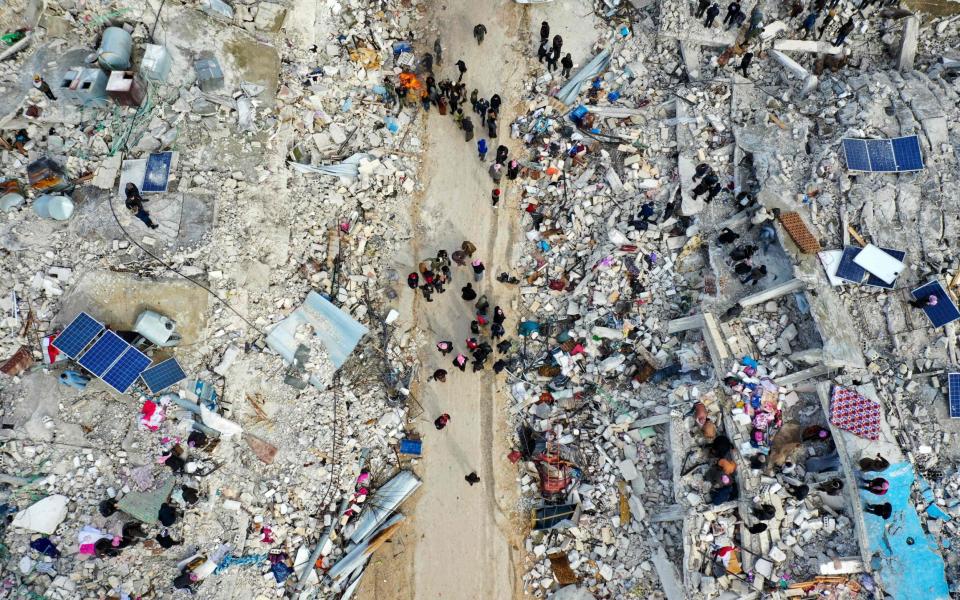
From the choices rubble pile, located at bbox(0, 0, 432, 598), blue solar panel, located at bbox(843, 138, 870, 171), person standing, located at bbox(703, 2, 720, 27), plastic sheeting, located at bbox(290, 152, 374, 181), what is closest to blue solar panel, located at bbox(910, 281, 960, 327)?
blue solar panel, located at bbox(843, 138, 870, 171)

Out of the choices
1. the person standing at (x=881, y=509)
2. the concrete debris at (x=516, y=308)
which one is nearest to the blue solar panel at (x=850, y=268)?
the concrete debris at (x=516, y=308)

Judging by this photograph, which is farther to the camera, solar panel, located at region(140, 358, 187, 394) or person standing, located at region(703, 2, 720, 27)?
person standing, located at region(703, 2, 720, 27)

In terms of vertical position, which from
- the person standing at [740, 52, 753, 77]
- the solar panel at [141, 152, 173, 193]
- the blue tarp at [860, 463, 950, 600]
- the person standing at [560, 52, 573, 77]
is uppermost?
the person standing at [740, 52, 753, 77]

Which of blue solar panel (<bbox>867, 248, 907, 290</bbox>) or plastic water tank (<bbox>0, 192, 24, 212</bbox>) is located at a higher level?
blue solar panel (<bbox>867, 248, 907, 290</bbox>)

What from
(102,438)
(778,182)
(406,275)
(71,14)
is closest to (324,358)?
(406,275)

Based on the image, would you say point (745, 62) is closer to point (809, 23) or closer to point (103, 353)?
point (809, 23)

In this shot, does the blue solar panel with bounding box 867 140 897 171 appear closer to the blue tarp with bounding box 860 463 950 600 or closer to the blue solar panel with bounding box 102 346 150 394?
the blue tarp with bounding box 860 463 950 600

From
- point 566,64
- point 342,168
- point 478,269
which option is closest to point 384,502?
point 478,269
